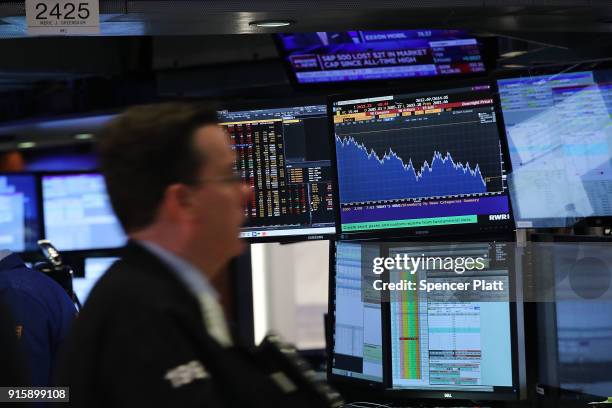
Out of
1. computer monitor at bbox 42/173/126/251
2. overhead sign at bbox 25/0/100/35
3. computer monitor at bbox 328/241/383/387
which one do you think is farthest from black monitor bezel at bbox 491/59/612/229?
computer monitor at bbox 42/173/126/251

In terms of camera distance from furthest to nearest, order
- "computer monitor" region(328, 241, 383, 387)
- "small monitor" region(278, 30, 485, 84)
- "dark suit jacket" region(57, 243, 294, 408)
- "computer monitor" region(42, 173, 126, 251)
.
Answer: "computer monitor" region(42, 173, 126, 251)
"small monitor" region(278, 30, 485, 84)
"computer monitor" region(328, 241, 383, 387)
"dark suit jacket" region(57, 243, 294, 408)

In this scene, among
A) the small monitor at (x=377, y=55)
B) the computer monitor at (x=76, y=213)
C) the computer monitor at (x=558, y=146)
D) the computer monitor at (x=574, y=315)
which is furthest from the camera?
the computer monitor at (x=76, y=213)

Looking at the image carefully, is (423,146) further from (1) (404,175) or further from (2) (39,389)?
(2) (39,389)

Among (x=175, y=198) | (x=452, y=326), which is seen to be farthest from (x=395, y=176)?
(x=175, y=198)

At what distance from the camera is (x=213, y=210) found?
1403mm

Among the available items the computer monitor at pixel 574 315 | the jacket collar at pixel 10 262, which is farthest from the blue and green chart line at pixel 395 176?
the jacket collar at pixel 10 262

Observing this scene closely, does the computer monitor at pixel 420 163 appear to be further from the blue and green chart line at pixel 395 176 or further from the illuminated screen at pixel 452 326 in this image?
the illuminated screen at pixel 452 326

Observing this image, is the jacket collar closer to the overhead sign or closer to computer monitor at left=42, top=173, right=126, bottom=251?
the overhead sign

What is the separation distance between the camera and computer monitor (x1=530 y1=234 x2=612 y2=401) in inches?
123

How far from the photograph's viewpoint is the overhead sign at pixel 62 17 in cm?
319

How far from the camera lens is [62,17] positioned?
127 inches

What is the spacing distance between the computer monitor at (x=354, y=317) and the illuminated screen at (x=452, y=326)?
2.8 inches

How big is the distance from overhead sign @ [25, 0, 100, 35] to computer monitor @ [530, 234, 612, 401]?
162 cm

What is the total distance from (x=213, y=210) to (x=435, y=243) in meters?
2.03
